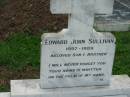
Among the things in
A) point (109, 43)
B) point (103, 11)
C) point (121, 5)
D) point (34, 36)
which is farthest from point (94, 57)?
point (121, 5)

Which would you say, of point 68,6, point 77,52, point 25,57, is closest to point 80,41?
point 77,52

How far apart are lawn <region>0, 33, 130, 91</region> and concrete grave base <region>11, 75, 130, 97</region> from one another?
90 cm

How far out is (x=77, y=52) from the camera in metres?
4.20

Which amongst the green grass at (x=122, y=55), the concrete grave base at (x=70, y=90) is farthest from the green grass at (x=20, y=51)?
the concrete grave base at (x=70, y=90)

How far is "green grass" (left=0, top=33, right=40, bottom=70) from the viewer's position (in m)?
5.82

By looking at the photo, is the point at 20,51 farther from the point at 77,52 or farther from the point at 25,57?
the point at 77,52

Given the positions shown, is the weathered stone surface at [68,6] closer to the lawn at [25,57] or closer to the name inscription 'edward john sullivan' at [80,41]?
the name inscription 'edward john sullivan' at [80,41]

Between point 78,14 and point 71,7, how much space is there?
106 mm

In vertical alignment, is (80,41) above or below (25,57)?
above

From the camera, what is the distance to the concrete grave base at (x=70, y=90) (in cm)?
420

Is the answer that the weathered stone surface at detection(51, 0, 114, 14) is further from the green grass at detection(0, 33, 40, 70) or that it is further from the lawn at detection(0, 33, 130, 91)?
the green grass at detection(0, 33, 40, 70)

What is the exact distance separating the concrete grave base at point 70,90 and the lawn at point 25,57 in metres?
0.90

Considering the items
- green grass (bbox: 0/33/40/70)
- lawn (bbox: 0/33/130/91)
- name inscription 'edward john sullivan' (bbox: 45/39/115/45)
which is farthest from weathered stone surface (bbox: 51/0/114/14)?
green grass (bbox: 0/33/40/70)

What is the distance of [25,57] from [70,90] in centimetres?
186
